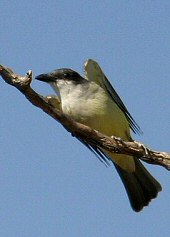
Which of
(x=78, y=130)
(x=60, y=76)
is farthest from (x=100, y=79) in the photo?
(x=78, y=130)

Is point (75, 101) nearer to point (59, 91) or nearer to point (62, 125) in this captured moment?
point (59, 91)

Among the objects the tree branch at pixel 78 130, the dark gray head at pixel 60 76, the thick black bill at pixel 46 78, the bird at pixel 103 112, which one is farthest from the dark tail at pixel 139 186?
the tree branch at pixel 78 130

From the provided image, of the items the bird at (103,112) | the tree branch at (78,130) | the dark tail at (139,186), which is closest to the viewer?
the tree branch at (78,130)

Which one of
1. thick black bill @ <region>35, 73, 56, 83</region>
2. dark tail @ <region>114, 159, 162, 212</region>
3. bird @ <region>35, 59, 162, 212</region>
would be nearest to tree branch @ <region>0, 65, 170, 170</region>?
bird @ <region>35, 59, 162, 212</region>

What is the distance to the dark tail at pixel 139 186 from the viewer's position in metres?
9.92

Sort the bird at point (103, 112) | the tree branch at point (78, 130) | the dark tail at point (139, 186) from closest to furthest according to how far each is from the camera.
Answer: the tree branch at point (78, 130), the bird at point (103, 112), the dark tail at point (139, 186)

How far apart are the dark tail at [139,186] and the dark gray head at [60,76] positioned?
1408 millimetres

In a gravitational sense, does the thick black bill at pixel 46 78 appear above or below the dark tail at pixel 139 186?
above

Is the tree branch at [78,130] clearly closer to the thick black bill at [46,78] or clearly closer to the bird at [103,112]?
the bird at [103,112]

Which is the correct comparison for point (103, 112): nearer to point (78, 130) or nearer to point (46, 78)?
point (46, 78)

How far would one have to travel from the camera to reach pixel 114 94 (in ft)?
31.7

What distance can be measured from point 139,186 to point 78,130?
10.4ft

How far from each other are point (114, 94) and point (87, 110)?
37.8 inches

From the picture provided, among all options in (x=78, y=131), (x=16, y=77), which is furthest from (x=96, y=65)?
(x=16, y=77)
